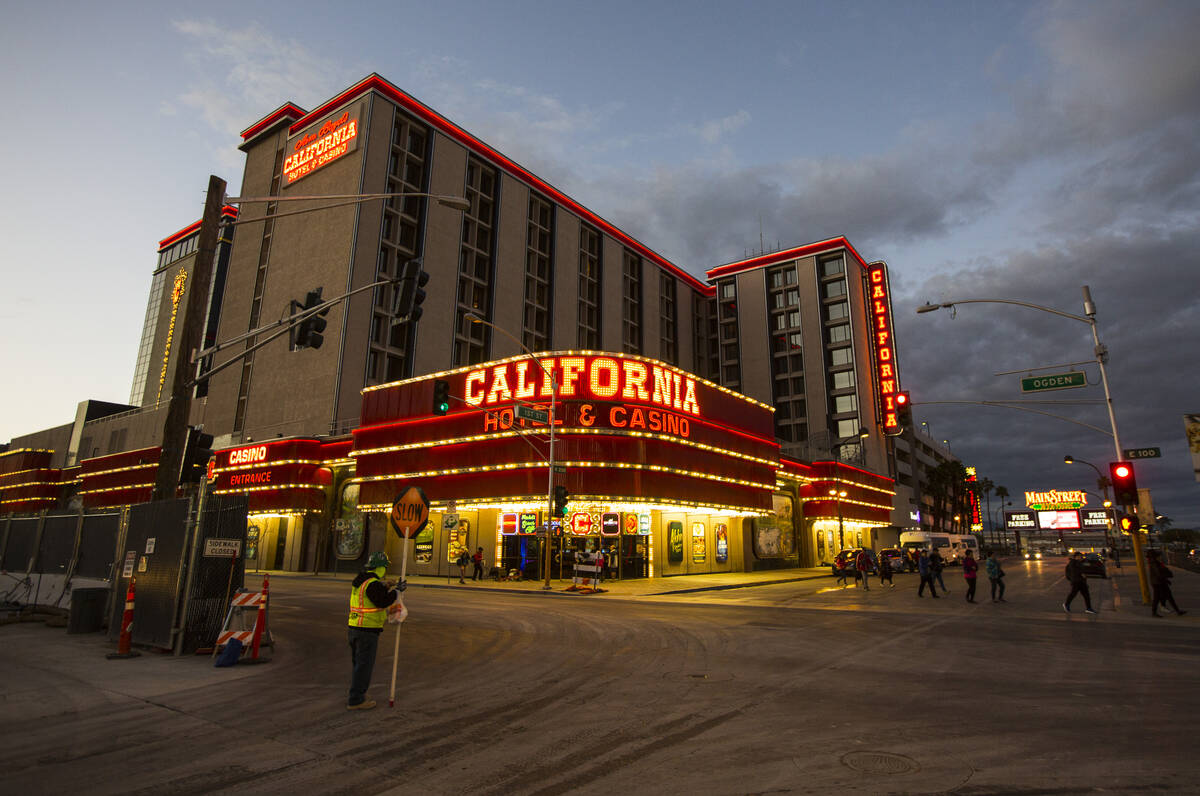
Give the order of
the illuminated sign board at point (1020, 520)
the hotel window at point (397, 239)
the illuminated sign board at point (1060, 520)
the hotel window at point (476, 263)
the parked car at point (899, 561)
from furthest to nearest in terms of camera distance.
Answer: the illuminated sign board at point (1020, 520) → the illuminated sign board at point (1060, 520) → the hotel window at point (476, 263) → the hotel window at point (397, 239) → the parked car at point (899, 561)

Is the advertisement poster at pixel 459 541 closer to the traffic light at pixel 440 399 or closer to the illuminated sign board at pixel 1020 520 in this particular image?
the traffic light at pixel 440 399

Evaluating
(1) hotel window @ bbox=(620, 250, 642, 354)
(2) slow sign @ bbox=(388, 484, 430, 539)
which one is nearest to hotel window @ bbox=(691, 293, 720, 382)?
(1) hotel window @ bbox=(620, 250, 642, 354)

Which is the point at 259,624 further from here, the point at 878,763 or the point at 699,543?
the point at 699,543

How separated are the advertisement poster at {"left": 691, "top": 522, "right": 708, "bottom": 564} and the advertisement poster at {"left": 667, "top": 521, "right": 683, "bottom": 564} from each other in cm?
135

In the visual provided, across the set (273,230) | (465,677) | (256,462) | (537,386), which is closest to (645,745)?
(465,677)

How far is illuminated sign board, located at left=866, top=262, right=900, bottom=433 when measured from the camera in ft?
227

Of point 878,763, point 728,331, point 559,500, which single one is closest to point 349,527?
point 559,500

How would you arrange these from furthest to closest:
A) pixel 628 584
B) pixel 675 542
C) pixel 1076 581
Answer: pixel 675 542
pixel 628 584
pixel 1076 581

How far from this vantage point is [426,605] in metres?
21.2

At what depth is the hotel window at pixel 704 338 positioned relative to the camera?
85375 mm

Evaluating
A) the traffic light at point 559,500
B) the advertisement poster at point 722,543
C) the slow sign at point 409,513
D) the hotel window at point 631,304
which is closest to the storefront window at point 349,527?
the traffic light at point 559,500

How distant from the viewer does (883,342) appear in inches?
2773

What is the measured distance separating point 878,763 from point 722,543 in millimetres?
35732

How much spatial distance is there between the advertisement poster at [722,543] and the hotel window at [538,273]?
2932 centimetres
